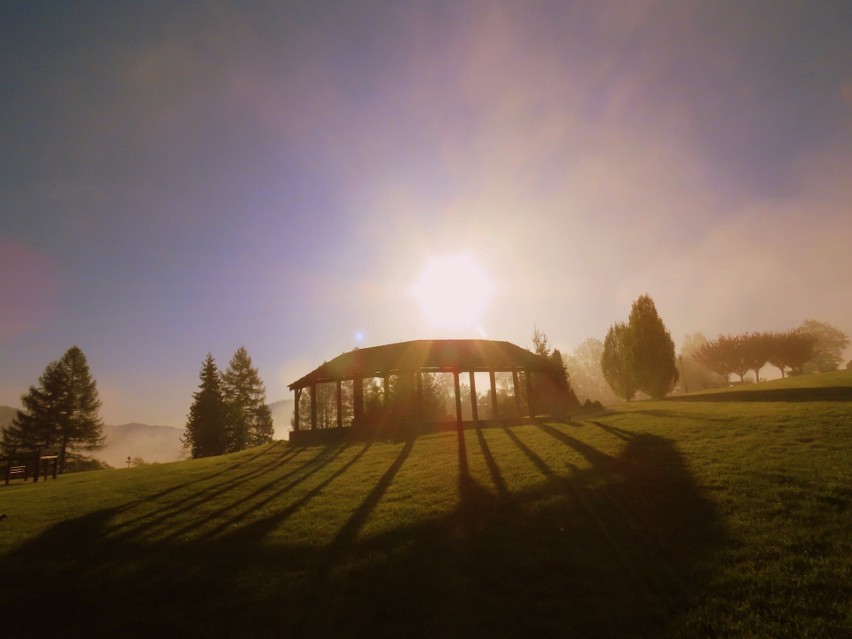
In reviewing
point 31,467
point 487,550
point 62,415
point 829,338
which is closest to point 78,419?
point 62,415

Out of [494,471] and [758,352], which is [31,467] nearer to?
[494,471]

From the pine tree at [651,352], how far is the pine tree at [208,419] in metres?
44.6

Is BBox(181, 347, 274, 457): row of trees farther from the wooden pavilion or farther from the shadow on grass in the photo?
the shadow on grass

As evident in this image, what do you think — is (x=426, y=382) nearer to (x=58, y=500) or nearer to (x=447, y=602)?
(x=58, y=500)

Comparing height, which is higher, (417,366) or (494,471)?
(417,366)

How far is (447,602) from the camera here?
622 cm

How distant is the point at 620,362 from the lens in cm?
4844

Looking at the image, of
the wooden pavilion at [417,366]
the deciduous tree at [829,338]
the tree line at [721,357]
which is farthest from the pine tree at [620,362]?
the deciduous tree at [829,338]

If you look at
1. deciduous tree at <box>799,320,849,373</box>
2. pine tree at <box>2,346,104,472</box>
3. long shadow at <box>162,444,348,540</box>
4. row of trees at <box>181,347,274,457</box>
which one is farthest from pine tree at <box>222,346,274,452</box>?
deciduous tree at <box>799,320,849,373</box>

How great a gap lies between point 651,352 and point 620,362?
8444mm

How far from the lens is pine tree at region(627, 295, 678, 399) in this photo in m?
39.9

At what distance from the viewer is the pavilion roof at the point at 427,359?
25781 millimetres

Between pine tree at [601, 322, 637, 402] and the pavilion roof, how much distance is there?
17435mm

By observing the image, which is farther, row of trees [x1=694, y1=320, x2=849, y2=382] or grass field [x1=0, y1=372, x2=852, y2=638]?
row of trees [x1=694, y1=320, x2=849, y2=382]
